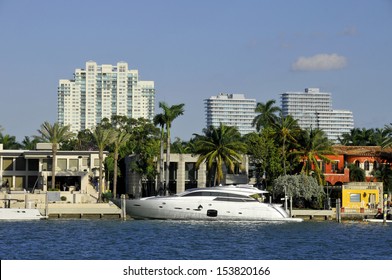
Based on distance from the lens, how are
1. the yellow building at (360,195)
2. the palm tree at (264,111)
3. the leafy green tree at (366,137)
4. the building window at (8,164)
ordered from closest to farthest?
the yellow building at (360,195)
the building window at (8,164)
the palm tree at (264,111)
the leafy green tree at (366,137)

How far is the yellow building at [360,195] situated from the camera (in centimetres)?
8650

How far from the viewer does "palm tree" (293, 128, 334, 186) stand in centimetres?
9156

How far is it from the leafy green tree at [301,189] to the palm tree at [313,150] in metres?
2.43

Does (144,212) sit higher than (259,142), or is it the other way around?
(259,142)

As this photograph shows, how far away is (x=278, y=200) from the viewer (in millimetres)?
91938

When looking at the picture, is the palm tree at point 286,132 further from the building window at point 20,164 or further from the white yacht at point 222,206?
the building window at point 20,164

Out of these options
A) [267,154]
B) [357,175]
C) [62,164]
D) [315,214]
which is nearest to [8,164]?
[62,164]

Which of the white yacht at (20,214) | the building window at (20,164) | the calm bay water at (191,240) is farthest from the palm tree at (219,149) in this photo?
the building window at (20,164)

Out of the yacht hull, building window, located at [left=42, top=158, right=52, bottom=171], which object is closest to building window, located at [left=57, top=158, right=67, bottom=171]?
building window, located at [left=42, top=158, right=52, bottom=171]

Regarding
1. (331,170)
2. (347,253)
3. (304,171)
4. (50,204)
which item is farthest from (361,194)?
(347,253)

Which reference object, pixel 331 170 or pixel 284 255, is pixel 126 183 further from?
pixel 284 255

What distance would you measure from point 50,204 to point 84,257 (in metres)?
38.7

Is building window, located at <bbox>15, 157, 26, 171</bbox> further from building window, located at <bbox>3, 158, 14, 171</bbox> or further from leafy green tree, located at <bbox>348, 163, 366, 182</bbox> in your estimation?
leafy green tree, located at <bbox>348, 163, 366, 182</bbox>

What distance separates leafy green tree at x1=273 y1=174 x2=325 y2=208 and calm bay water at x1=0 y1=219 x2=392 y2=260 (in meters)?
9.23
